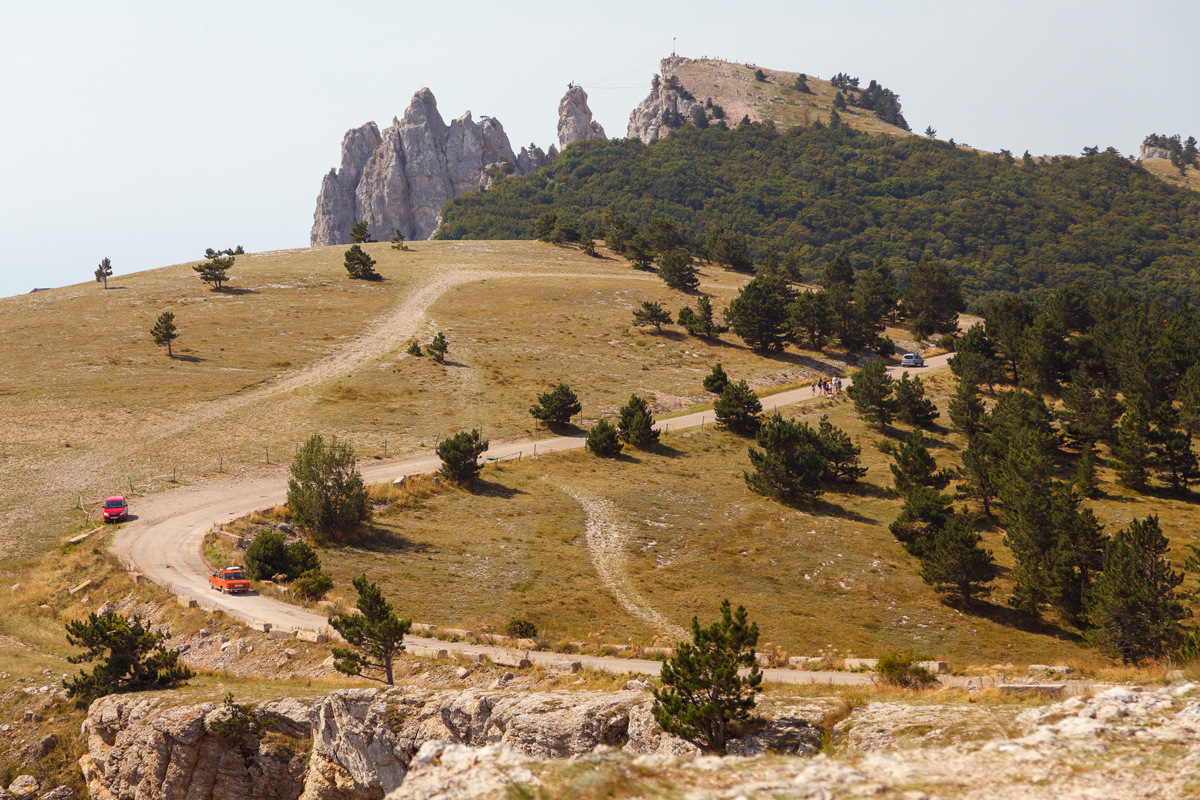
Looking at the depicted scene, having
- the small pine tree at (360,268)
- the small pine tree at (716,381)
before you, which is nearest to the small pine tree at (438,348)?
the small pine tree at (716,381)

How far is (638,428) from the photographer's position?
211 ft

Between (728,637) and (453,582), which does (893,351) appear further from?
(728,637)

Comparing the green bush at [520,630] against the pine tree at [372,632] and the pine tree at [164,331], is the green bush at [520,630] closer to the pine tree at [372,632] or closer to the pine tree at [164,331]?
the pine tree at [372,632]

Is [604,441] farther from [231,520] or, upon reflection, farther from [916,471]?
[231,520]

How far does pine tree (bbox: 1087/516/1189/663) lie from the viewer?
30094mm

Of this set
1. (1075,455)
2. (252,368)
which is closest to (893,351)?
(1075,455)

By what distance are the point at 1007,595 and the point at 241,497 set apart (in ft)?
166

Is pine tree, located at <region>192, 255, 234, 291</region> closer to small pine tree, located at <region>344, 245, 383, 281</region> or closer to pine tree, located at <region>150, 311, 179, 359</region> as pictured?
small pine tree, located at <region>344, 245, 383, 281</region>

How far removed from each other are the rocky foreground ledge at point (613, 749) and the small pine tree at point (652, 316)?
7799 cm

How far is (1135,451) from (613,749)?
61.3 metres

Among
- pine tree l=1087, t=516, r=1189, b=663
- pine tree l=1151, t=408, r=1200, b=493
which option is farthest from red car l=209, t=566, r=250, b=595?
pine tree l=1151, t=408, r=1200, b=493

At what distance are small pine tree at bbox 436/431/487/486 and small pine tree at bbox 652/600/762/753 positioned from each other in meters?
37.5

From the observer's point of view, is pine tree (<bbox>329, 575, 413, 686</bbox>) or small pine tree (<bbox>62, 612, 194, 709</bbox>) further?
small pine tree (<bbox>62, 612, 194, 709</bbox>)

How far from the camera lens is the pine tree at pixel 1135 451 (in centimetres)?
5481
